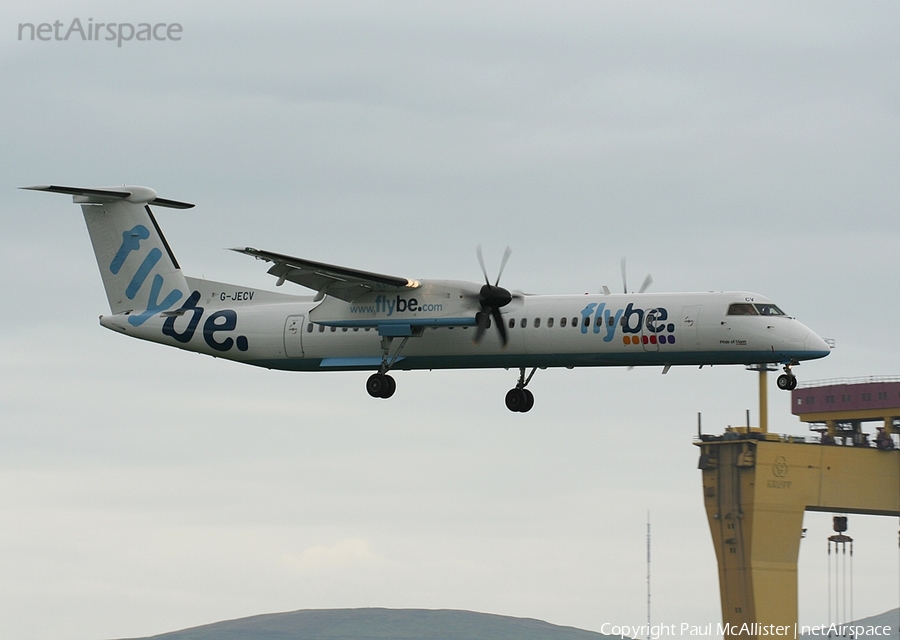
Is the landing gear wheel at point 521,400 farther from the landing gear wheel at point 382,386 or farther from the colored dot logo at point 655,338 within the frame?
the colored dot logo at point 655,338

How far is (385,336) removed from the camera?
121 ft

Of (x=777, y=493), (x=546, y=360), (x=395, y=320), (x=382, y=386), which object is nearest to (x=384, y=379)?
(x=382, y=386)

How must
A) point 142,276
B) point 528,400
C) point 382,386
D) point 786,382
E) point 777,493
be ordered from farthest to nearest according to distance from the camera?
1. point 777,493
2. point 142,276
3. point 528,400
4. point 382,386
5. point 786,382

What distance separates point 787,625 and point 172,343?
2752 inches

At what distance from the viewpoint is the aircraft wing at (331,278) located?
116 ft

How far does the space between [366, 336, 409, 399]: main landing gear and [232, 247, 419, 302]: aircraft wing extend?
1524 millimetres

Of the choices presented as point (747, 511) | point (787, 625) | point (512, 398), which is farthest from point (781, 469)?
point (512, 398)

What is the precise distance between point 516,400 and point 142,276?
1181 centimetres

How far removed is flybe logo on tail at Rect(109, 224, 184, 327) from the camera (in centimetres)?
4097

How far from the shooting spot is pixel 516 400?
3812 centimetres

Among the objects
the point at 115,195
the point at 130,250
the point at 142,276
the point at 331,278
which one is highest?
the point at 115,195

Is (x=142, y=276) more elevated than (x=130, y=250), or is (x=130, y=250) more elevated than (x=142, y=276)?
(x=130, y=250)

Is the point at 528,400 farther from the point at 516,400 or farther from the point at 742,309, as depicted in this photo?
the point at 742,309

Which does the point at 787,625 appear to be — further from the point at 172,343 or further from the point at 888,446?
the point at 172,343
